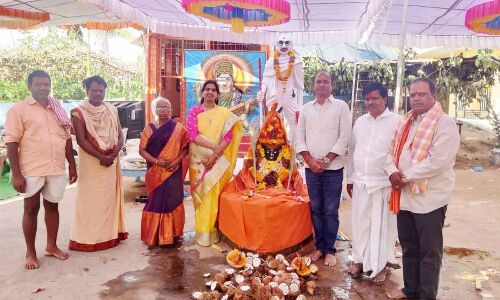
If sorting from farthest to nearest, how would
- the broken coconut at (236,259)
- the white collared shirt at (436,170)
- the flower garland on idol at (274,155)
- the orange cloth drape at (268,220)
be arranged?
the flower garland on idol at (274,155) < the orange cloth drape at (268,220) < the broken coconut at (236,259) < the white collared shirt at (436,170)

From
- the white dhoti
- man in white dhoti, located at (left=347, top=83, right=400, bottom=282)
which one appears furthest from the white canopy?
the white dhoti

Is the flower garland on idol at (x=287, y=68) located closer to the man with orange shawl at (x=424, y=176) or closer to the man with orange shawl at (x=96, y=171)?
the man with orange shawl at (x=424, y=176)

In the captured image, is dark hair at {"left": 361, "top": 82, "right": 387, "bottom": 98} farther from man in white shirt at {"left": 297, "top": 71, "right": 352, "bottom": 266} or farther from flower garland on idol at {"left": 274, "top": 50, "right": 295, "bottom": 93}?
flower garland on idol at {"left": 274, "top": 50, "right": 295, "bottom": 93}

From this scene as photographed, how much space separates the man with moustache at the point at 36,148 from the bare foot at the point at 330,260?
262 cm

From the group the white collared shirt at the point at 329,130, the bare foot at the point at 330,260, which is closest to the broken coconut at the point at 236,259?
the bare foot at the point at 330,260

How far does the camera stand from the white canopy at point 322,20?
5570 millimetres

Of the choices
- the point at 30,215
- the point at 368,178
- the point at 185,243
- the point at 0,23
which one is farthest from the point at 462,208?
the point at 0,23

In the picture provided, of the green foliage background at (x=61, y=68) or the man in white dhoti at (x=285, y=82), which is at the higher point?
the green foliage background at (x=61, y=68)

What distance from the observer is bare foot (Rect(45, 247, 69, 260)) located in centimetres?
404

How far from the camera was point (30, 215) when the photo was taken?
3.82m

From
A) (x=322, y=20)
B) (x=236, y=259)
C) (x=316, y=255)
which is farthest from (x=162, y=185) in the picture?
(x=322, y=20)

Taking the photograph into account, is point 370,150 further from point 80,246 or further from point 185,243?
point 80,246

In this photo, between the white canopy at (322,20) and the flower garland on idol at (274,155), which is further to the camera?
the white canopy at (322,20)

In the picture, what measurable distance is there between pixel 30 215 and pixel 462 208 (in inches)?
224
